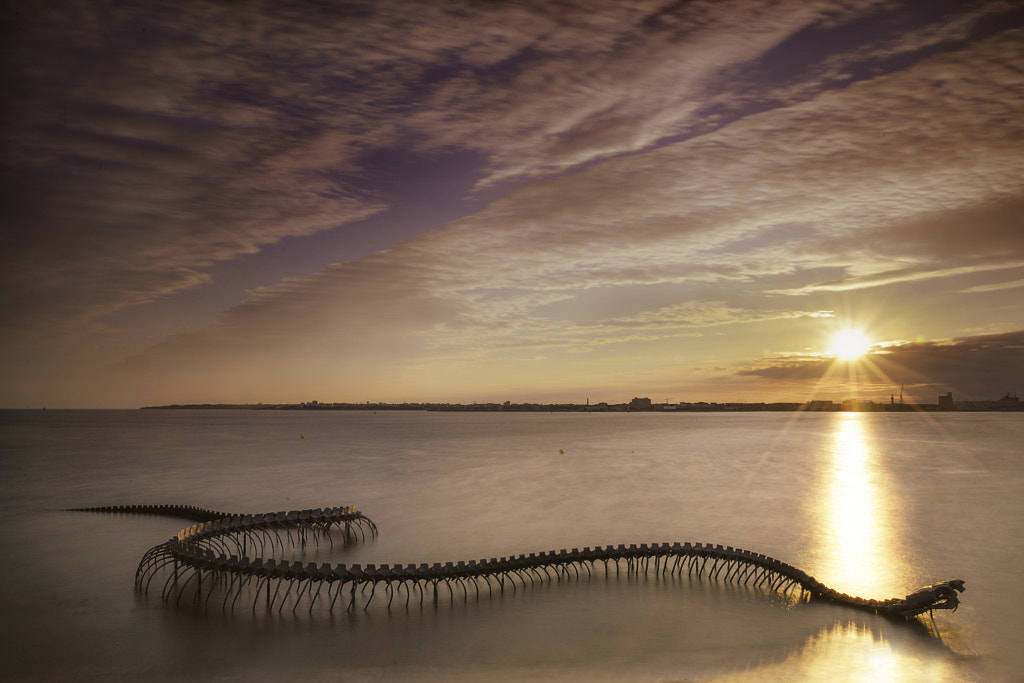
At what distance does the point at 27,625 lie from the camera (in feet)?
62.9

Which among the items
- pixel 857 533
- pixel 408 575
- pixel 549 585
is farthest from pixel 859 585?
pixel 408 575

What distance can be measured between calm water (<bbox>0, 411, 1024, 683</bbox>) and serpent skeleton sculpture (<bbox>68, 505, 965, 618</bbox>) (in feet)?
3.12

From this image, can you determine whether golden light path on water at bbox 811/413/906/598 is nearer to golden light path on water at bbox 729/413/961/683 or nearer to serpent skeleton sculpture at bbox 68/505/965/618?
golden light path on water at bbox 729/413/961/683

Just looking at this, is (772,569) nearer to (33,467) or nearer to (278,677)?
(278,677)

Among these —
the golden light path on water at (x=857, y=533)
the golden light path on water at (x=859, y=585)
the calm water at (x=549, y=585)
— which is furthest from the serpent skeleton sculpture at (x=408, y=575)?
the golden light path on water at (x=857, y=533)

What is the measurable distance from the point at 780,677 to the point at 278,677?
12648mm

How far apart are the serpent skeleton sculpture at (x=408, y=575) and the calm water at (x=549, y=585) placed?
3.12 feet

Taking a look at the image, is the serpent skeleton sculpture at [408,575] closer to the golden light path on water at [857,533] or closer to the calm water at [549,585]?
the calm water at [549,585]

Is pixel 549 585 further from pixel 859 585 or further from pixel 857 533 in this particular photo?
pixel 857 533

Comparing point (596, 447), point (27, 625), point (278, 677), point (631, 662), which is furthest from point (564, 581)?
point (596, 447)

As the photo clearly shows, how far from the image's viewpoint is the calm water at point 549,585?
16328mm

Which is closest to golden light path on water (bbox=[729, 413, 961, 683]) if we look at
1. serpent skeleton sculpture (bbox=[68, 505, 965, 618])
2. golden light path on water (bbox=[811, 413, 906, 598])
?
golden light path on water (bbox=[811, 413, 906, 598])

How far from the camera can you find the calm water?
16.3 metres

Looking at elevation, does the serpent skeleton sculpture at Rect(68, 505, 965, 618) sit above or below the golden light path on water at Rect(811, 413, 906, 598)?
above
